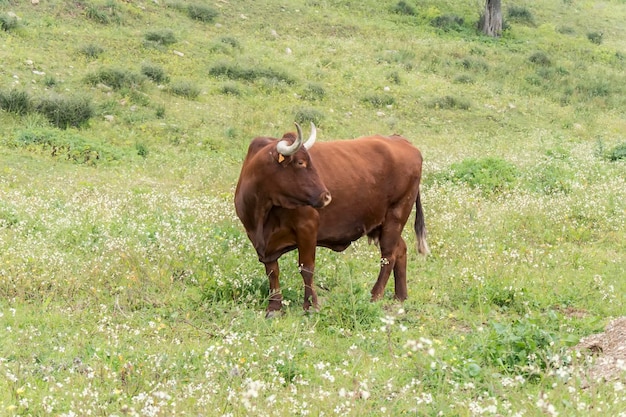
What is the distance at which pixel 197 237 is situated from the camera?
9.29 m

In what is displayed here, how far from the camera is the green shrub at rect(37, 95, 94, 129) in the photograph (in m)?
15.8

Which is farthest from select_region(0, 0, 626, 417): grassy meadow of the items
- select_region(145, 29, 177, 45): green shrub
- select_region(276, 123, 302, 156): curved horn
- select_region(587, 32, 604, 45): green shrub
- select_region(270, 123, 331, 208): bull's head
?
select_region(587, 32, 604, 45): green shrub

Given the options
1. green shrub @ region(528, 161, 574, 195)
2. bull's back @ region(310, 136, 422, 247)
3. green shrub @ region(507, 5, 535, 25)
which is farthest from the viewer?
green shrub @ region(507, 5, 535, 25)

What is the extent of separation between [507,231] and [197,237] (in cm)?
470

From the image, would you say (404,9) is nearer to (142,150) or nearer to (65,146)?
(142,150)

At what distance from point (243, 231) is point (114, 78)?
1039 cm

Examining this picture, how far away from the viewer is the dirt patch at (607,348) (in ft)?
16.5

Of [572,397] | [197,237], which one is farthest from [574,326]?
[197,237]

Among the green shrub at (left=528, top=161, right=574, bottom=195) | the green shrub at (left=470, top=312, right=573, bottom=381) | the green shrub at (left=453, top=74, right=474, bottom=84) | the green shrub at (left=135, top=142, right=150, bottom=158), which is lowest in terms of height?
the green shrub at (left=135, top=142, right=150, bottom=158)

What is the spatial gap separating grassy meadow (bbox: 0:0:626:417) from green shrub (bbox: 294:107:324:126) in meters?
0.08

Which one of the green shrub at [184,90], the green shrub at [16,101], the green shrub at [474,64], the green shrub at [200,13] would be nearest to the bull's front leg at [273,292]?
the green shrub at [16,101]

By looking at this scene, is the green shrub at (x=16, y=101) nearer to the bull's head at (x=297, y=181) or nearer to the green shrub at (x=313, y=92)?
the green shrub at (x=313, y=92)

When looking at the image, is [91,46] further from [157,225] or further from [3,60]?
[157,225]

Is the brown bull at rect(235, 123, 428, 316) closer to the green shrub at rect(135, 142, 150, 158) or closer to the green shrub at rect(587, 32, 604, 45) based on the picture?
the green shrub at rect(135, 142, 150, 158)
